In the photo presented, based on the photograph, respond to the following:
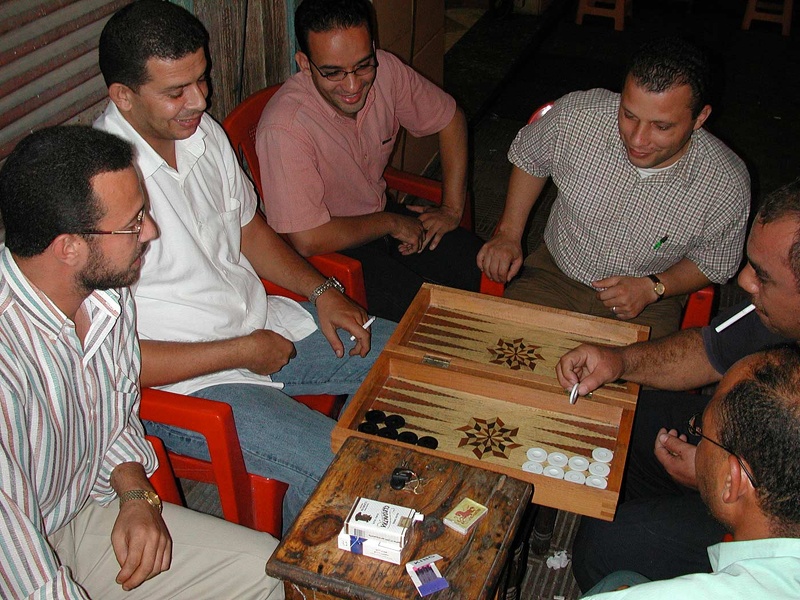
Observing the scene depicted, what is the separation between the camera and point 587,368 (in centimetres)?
209

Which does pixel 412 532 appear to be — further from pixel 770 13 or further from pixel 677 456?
pixel 770 13

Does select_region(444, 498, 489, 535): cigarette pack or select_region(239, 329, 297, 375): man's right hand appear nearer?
select_region(444, 498, 489, 535): cigarette pack

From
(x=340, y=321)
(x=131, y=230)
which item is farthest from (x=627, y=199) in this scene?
(x=131, y=230)

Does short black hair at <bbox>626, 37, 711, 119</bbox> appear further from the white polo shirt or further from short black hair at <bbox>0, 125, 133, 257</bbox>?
short black hair at <bbox>0, 125, 133, 257</bbox>

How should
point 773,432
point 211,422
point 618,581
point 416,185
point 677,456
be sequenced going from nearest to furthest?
point 773,432
point 618,581
point 211,422
point 677,456
point 416,185

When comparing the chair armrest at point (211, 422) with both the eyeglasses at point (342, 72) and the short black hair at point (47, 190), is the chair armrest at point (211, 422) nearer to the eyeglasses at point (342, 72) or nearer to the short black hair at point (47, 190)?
the short black hair at point (47, 190)

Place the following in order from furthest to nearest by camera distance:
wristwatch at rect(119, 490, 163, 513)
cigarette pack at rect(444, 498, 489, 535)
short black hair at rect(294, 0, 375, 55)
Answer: short black hair at rect(294, 0, 375, 55)
wristwatch at rect(119, 490, 163, 513)
cigarette pack at rect(444, 498, 489, 535)

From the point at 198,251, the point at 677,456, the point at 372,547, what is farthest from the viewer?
the point at 198,251

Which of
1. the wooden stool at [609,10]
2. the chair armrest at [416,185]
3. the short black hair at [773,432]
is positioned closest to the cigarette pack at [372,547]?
the short black hair at [773,432]

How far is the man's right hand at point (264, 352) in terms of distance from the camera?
213 cm

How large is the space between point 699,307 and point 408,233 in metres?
1.07

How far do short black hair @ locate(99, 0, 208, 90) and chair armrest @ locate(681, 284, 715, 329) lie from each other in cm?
180

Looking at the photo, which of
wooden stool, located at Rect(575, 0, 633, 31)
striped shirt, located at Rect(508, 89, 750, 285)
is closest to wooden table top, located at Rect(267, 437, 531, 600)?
striped shirt, located at Rect(508, 89, 750, 285)

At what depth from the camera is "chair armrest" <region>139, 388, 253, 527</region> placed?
6.29ft
